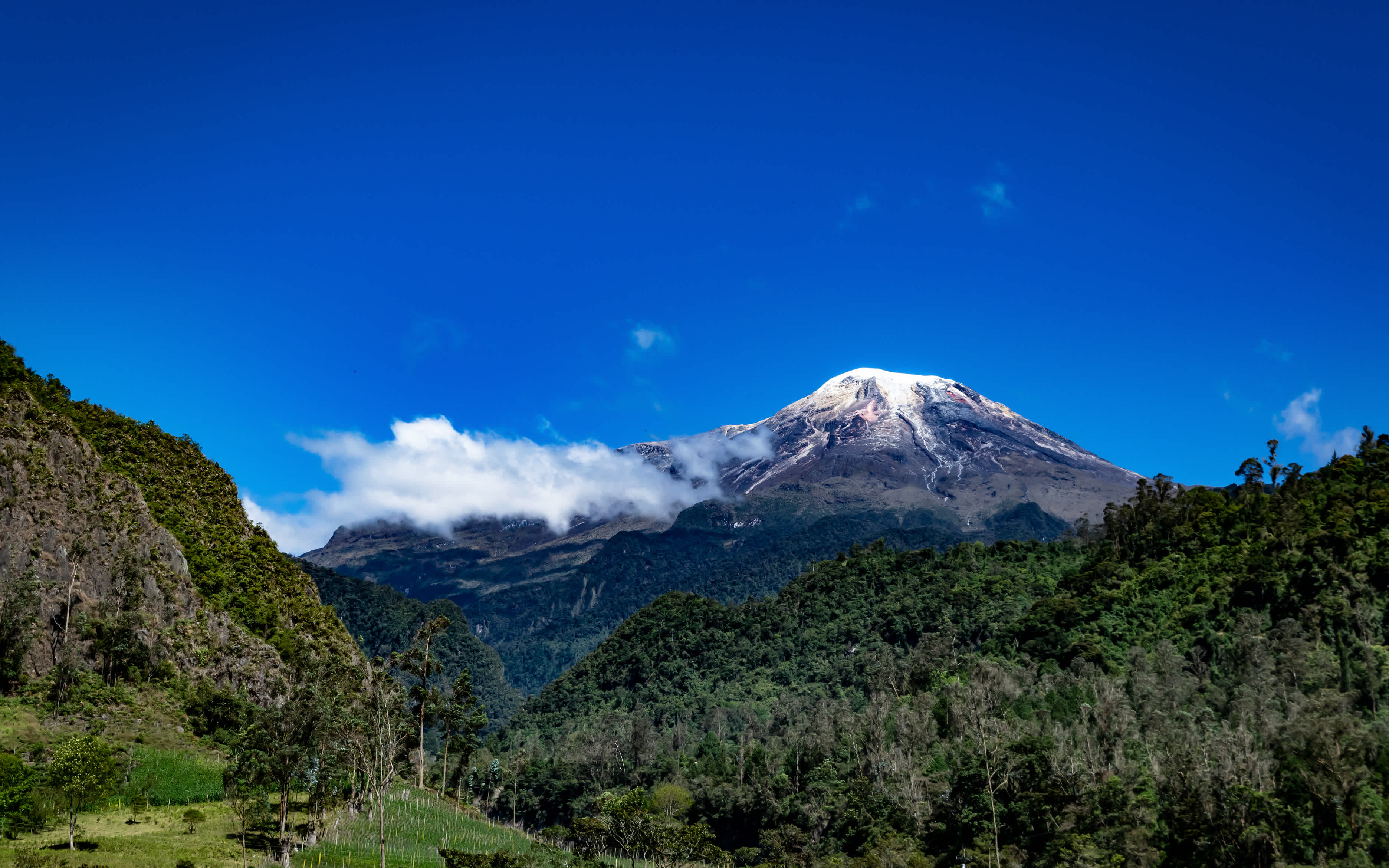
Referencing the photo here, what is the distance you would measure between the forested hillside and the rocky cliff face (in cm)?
4494

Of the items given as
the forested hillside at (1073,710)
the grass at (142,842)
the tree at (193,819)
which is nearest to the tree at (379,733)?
the grass at (142,842)

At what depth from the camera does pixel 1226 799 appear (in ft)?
168

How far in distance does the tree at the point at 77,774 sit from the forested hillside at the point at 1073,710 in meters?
43.6

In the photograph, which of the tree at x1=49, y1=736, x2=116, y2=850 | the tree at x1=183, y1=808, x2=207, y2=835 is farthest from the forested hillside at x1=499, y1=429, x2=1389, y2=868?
the tree at x1=49, y1=736, x2=116, y2=850

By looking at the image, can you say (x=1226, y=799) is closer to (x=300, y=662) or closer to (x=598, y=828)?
(x=598, y=828)

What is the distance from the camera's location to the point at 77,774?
39.2 metres

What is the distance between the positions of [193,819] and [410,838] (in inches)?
488

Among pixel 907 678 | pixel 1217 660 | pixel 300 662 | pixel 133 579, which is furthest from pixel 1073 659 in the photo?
pixel 133 579

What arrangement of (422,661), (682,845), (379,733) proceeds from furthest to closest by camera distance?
(422,661) < (682,845) < (379,733)

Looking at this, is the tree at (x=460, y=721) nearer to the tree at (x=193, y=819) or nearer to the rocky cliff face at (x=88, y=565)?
the rocky cliff face at (x=88, y=565)

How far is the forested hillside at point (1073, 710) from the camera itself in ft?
175

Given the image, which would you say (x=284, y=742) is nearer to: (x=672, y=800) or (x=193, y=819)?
(x=193, y=819)

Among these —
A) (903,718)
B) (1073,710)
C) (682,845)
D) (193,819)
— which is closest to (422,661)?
(193,819)

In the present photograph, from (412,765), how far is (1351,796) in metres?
69.4
